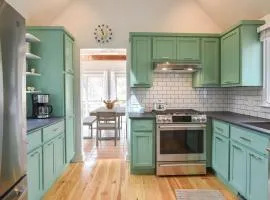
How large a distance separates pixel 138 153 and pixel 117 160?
3.12ft

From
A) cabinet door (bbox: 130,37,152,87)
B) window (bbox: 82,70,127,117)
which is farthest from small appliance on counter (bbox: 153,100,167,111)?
window (bbox: 82,70,127,117)

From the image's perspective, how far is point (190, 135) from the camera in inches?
152

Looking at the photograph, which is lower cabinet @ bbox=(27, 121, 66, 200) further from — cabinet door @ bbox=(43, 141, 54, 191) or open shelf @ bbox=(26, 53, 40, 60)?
open shelf @ bbox=(26, 53, 40, 60)

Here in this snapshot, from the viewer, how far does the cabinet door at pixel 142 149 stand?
12.7 feet

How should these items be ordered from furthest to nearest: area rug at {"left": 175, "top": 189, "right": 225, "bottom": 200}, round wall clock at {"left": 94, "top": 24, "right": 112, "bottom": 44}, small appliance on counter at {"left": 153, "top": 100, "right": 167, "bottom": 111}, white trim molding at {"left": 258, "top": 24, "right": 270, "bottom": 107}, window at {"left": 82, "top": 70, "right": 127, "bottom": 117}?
window at {"left": 82, "top": 70, "right": 127, "bottom": 117}
round wall clock at {"left": 94, "top": 24, "right": 112, "bottom": 44}
small appliance on counter at {"left": 153, "top": 100, "right": 167, "bottom": 111}
white trim molding at {"left": 258, "top": 24, "right": 270, "bottom": 107}
area rug at {"left": 175, "top": 189, "right": 225, "bottom": 200}

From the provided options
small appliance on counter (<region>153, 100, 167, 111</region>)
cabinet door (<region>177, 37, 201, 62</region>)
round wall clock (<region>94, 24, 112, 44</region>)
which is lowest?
small appliance on counter (<region>153, 100, 167, 111</region>)

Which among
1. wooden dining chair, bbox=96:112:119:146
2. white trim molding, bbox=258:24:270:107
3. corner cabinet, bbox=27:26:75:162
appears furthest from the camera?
wooden dining chair, bbox=96:112:119:146

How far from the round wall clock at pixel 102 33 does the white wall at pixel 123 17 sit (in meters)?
0.07

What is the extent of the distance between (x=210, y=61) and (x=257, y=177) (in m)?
2.24

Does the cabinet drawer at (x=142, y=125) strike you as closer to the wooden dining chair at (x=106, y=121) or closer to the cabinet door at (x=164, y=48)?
the cabinet door at (x=164, y=48)

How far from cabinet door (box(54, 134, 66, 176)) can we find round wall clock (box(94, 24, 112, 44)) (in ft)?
6.06

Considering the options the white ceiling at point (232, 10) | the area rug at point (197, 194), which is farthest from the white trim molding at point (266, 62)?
the area rug at point (197, 194)

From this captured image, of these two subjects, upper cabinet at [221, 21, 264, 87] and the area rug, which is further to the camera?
upper cabinet at [221, 21, 264, 87]

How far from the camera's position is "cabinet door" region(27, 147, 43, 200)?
240cm
